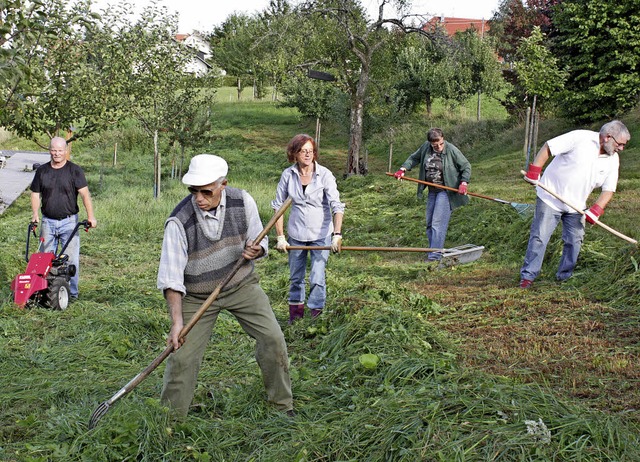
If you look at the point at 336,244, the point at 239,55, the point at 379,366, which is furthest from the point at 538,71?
the point at 239,55

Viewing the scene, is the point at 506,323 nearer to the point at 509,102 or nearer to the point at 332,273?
the point at 332,273

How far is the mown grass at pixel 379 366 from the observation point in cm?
373

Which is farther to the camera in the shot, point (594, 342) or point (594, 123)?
point (594, 123)

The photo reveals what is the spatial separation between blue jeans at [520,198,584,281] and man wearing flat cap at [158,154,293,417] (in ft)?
11.7

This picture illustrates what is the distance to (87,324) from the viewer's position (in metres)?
6.43

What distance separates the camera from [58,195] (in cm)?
760

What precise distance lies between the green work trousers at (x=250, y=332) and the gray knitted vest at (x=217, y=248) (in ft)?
0.27

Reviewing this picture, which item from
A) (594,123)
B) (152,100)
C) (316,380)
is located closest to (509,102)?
(594,123)

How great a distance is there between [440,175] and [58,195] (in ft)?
14.1

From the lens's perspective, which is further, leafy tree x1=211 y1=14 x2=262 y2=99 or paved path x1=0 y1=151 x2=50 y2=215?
leafy tree x1=211 y1=14 x2=262 y2=99

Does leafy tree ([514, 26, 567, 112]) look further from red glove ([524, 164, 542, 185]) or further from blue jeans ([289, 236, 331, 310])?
blue jeans ([289, 236, 331, 310])

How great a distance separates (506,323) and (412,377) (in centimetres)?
186

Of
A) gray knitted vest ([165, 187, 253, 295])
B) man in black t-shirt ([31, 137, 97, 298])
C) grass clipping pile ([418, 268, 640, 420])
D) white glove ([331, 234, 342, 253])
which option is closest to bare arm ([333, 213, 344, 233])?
white glove ([331, 234, 342, 253])

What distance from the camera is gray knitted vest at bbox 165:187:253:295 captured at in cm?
414
